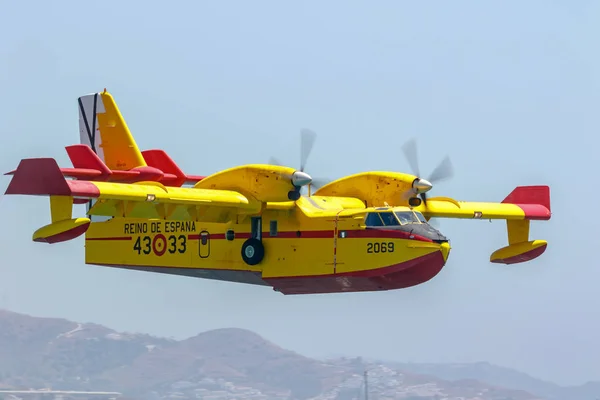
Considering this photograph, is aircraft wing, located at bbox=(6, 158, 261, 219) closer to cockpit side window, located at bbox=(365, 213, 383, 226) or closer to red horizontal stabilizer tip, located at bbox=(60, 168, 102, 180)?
red horizontal stabilizer tip, located at bbox=(60, 168, 102, 180)

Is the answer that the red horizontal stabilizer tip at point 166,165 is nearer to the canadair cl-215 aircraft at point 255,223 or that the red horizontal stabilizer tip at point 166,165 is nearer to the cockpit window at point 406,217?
the canadair cl-215 aircraft at point 255,223

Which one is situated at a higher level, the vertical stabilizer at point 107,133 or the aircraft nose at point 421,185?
the vertical stabilizer at point 107,133

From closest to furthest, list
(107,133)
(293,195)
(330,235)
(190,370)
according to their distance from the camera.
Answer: (330,235), (293,195), (107,133), (190,370)

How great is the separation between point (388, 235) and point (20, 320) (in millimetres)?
139334

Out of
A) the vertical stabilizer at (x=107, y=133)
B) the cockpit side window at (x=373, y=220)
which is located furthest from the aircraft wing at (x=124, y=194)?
the vertical stabilizer at (x=107, y=133)

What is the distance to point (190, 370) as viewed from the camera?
149 meters

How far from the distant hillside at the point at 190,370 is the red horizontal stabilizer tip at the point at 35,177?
288 feet

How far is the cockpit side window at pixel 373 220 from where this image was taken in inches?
1305

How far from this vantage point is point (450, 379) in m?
141

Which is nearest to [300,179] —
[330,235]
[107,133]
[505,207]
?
[330,235]

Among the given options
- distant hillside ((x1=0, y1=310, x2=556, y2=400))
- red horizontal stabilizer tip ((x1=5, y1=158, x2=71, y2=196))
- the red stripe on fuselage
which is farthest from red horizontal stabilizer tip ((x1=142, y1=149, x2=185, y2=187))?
distant hillside ((x1=0, y1=310, x2=556, y2=400))

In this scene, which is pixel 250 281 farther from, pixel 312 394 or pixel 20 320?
pixel 20 320

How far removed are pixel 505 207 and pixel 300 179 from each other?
9.47m

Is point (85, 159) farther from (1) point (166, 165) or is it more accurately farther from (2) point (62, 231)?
(2) point (62, 231)
